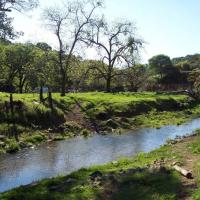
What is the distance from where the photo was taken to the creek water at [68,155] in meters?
24.4

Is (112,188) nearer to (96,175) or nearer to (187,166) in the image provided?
(96,175)

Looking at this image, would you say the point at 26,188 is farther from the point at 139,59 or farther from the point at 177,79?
the point at 177,79

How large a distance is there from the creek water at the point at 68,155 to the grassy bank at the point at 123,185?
3753mm

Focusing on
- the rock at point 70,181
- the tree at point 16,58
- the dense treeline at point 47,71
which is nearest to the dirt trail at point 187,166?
the rock at point 70,181

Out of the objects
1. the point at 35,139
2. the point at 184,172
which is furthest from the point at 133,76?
the point at 184,172

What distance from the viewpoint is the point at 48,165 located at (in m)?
26.8

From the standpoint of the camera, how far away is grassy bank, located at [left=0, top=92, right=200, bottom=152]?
36.5m

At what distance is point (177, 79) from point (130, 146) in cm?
8112

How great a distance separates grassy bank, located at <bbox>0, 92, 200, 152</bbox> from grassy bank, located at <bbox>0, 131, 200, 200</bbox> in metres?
13.5

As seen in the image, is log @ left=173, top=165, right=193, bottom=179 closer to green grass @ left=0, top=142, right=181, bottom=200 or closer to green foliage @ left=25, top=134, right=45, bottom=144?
green grass @ left=0, top=142, right=181, bottom=200

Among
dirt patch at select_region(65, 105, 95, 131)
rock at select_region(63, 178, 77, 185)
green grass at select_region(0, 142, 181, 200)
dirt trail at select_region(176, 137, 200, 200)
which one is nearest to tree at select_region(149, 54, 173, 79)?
dirt patch at select_region(65, 105, 95, 131)

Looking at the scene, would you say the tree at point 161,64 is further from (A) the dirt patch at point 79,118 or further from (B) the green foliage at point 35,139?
(B) the green foliage at point 35,139

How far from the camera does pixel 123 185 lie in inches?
688

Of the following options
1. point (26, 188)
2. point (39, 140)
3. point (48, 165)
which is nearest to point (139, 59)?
point (39, 140)
